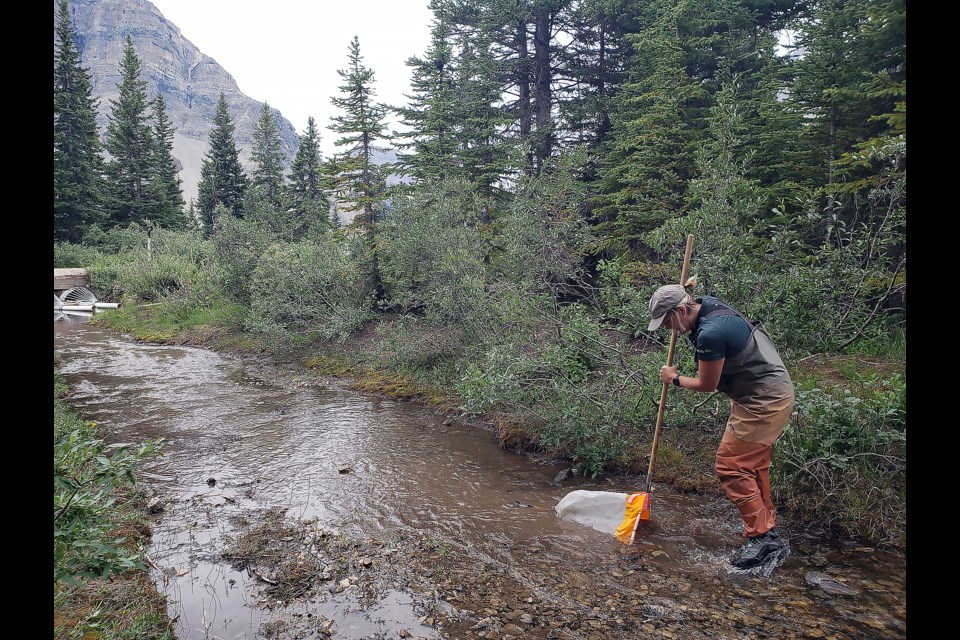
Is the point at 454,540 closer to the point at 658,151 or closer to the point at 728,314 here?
the point at 728,314

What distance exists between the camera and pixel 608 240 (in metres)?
13.5

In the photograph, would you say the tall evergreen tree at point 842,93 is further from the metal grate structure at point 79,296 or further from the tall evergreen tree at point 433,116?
the metal grate structure at point 79,296

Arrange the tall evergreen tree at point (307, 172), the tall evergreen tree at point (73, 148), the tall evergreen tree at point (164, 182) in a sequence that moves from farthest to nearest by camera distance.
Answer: the tall evergreen tree at point (164, 182), the tall evergreen tree at point (307, 172), the tall evergreen tree at point (73, 148)

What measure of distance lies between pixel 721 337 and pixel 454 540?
3.34 m

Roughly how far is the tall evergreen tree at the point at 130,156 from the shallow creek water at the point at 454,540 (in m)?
38.4

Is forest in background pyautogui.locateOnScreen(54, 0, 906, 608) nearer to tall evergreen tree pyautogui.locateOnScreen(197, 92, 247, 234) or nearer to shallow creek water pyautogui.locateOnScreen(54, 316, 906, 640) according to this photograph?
shallow creek water pyautogui.locateOnScreen(54, 316, 906, 640)

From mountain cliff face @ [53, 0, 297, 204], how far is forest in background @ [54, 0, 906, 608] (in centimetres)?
12291

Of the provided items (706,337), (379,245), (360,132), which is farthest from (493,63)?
(706,337)

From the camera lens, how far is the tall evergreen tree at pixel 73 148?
31781 mm

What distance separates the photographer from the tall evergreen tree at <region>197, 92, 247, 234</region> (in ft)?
148

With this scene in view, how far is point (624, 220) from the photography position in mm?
13141

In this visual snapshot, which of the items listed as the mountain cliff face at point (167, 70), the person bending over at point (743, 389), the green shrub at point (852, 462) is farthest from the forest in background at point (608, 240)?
the mountain cliff face at point (167, 70)

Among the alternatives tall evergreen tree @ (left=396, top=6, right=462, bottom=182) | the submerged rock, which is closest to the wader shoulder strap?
the submerged rock
